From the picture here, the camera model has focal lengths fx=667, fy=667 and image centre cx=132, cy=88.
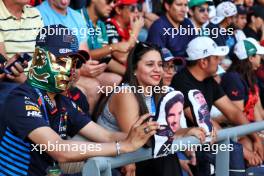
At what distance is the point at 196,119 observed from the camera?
4.38m

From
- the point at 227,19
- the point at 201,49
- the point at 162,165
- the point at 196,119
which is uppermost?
the point at 227,19

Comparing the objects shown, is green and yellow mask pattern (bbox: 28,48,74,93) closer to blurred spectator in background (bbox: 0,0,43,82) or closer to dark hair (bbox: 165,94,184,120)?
dark hair (bbox: 165,94,184,120)

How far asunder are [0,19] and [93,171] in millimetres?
2436

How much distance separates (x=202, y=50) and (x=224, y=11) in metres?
2.45

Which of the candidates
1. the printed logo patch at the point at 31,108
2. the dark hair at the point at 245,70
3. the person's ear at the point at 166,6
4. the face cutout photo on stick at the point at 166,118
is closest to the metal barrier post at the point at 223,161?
the face cutout photo on stick at the point at 166,118

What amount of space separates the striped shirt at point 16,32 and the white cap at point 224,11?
11.4 ft

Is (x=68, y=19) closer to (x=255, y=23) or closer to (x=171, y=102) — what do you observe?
(x=171, y=102)

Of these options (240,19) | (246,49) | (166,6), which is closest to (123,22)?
(166,6)

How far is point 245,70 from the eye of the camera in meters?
7.03

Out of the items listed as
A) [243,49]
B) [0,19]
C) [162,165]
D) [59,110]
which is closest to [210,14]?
[243,49]

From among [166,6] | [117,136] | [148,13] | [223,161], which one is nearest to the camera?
[117,136]

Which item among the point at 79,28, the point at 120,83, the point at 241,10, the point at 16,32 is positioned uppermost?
the point at 241,10

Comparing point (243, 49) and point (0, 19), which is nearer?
point (0, 19)

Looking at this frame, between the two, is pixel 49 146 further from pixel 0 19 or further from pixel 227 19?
pixel 227 19
